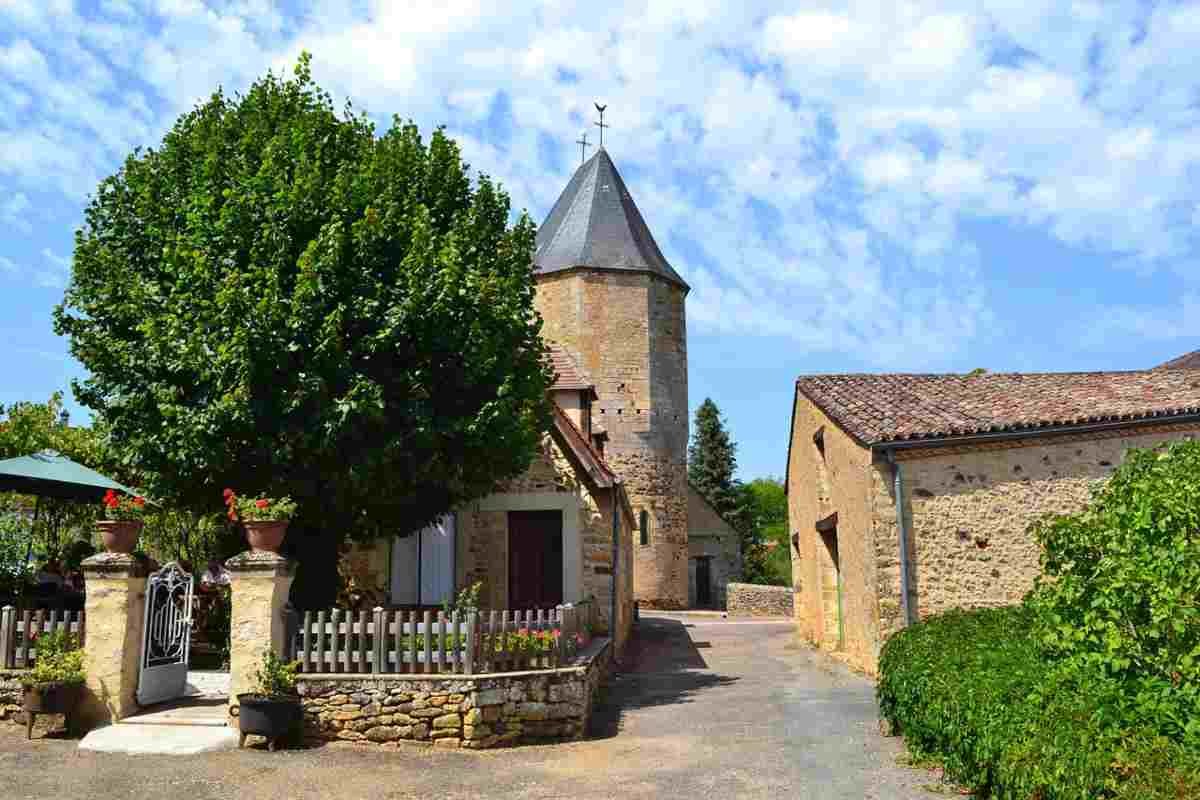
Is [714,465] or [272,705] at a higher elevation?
[714,465]

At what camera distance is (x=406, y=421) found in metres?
11.4

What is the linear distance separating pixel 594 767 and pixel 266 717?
3157 mm

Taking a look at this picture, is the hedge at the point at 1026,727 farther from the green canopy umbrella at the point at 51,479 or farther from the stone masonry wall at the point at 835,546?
the green canopy umbrella at the point at 51,479

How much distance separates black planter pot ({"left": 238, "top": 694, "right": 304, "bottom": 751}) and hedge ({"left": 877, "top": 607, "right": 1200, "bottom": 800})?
5.82 m

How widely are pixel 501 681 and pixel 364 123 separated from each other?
8110mm

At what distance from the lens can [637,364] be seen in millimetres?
34406

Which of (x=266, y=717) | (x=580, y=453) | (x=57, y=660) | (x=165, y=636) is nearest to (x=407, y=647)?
(x=266, y=717)

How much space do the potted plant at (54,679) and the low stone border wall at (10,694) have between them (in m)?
0.20

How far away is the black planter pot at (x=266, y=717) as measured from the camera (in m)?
9.07

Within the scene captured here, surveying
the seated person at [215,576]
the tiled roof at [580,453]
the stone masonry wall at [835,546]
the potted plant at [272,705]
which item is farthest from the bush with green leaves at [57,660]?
the stone masonry wall at [835,546]

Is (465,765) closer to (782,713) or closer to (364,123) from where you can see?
(782,713)

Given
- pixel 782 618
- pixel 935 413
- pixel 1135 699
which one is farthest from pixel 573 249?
pixel 1135 699

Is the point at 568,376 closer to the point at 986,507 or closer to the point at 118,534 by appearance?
the point at 986,507

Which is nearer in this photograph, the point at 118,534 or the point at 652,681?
the point at 118,534
